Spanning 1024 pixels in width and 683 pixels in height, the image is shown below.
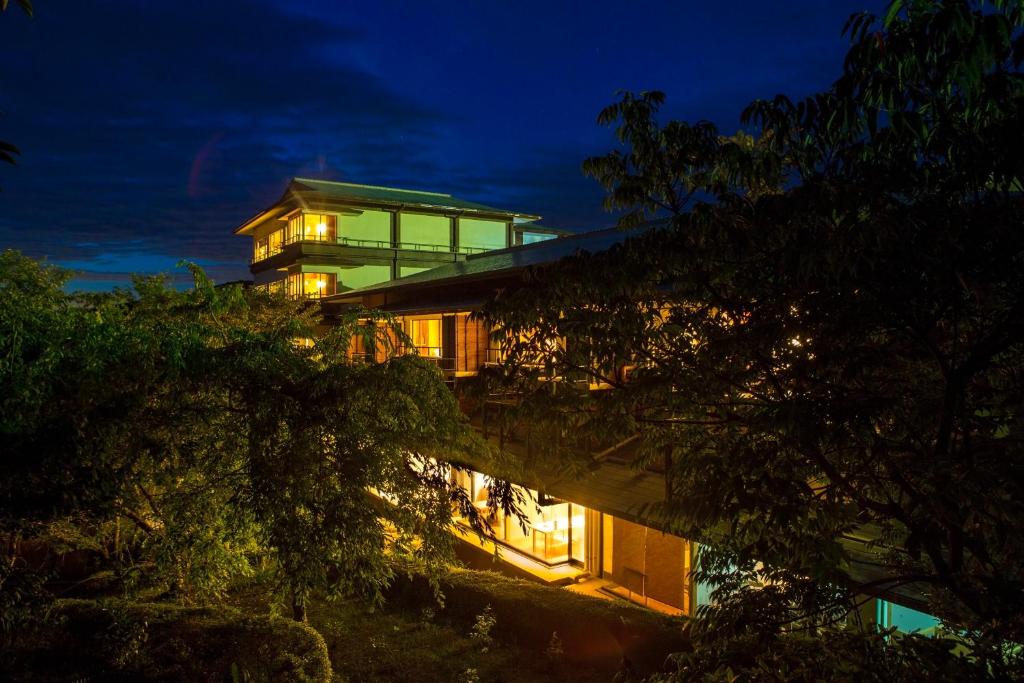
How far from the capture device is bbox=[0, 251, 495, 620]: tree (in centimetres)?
621

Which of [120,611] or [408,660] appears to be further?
[408,660]

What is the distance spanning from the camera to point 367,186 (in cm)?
4125

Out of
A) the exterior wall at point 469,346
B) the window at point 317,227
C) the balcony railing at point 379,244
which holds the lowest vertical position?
the exterior wall at point 469,346

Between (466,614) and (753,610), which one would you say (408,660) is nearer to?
(466,614)

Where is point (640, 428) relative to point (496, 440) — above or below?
above

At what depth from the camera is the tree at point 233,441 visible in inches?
245

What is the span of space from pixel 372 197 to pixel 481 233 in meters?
7.27

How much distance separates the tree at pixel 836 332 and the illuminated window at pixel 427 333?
20245mm

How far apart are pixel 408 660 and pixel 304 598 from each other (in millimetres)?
4184

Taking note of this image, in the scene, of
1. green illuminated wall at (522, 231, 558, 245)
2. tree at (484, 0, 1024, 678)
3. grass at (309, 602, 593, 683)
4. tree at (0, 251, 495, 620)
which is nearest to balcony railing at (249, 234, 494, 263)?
green illuminated wall at (522, 231, 558, 245)

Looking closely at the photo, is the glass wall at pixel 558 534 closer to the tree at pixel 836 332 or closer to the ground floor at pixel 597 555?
the ground floor at pixel 597 555

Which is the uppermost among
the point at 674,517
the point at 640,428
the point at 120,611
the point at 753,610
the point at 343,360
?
the point at 343,360

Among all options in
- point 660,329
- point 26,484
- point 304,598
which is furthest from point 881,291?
point 26,484

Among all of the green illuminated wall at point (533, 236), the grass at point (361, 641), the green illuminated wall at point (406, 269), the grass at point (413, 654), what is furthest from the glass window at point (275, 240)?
the grass at point (413, 654)
